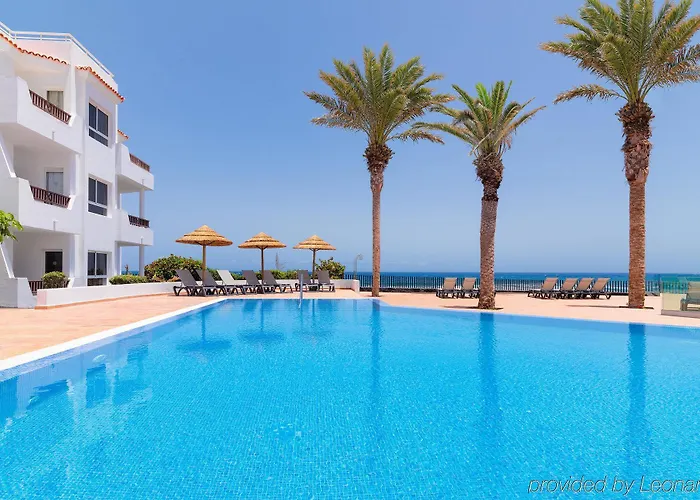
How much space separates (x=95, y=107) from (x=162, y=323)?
45.3ft

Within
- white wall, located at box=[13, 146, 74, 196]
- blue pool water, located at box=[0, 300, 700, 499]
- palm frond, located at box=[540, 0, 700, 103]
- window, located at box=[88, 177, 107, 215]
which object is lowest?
blue pool water, located at box=[0, 300, 700, 499]

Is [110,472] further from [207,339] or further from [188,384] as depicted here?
[207,339]

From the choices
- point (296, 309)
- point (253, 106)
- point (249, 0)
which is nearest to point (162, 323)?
point (296, 309)

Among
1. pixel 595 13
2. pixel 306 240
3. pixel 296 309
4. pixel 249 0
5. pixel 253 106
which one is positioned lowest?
pixel 296 309

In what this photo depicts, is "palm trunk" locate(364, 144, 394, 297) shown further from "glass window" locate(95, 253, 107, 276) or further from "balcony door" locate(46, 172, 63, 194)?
"balcony door" locate(46, 172, 63, 194)

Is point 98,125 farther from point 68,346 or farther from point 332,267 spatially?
point 68,346

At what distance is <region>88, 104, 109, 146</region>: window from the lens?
20016 millimetres

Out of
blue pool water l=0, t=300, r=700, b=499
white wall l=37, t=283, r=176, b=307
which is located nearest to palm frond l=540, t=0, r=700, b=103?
blue pool water l=0, t=300, r=700, b=499

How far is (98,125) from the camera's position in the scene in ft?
67.9

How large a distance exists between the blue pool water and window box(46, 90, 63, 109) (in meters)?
14.8

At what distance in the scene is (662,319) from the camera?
1290 centimetres

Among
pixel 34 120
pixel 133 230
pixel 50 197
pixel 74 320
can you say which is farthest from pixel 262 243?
pixel 74 320

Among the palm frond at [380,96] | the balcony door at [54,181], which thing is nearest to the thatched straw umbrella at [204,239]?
the balcony door at [54,181]

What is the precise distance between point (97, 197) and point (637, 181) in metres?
23.1
